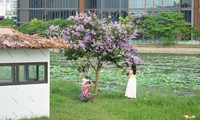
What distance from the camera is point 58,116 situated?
12961mm

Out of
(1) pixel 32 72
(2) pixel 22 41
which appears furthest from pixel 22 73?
(2) pixel 22 41

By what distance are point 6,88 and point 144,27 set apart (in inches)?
2457

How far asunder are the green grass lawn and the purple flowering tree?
1597 millimetres

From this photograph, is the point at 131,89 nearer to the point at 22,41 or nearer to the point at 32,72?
the point at 32,72

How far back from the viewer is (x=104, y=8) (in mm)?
90625

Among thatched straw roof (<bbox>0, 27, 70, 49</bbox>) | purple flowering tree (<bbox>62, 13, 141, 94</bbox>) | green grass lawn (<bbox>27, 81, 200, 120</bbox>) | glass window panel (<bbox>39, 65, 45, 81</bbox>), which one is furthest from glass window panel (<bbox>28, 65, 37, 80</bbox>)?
purple flowering tree (<bbox>62, 13, 141, 94</bbox>)

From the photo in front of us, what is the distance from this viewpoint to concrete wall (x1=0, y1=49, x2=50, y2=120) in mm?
11938

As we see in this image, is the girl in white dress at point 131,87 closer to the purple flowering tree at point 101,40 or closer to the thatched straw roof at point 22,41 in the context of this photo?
the purple flowering tree at point 101,40

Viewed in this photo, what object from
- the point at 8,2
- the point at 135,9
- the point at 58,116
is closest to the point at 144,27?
the point at 135,9

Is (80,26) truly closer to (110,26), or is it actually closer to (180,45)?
(110,26)

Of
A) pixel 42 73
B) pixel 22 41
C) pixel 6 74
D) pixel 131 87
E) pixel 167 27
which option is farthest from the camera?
pixel 167 27

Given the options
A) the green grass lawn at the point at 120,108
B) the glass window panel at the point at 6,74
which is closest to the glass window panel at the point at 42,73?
the glass window panel at the point at 6,74

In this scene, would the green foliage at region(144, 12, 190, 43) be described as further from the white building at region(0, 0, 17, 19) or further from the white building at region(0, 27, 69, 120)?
the white building at region(0, 0, 17, 19)

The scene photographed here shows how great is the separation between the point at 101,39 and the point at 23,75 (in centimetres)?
553
